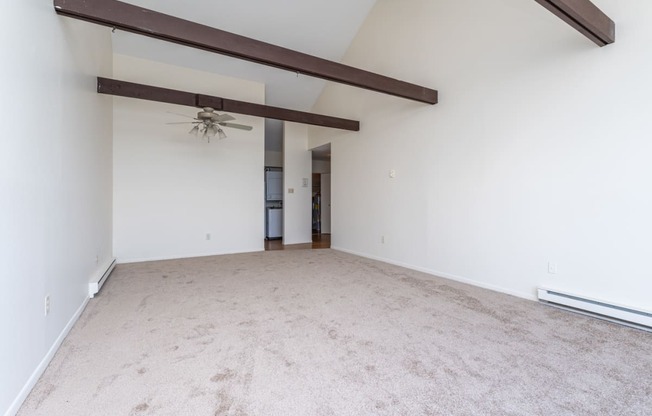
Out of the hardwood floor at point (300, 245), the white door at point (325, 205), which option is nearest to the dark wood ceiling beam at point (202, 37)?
the hardwood floor at point (300, 245)

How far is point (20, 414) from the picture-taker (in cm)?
154

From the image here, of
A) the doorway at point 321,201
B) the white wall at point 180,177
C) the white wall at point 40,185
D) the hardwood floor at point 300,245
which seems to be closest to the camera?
the white wall at point 40,185

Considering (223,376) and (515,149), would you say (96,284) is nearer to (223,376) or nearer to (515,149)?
(223,376)

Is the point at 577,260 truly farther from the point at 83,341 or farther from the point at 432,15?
the point at 83,341

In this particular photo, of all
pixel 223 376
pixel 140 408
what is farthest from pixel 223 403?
pixel 140 408

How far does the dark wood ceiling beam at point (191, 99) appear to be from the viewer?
4.08m

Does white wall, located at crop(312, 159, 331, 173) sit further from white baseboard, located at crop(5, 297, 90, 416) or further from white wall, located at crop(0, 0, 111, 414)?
white baseboard, located at crop(5, 297, 90, 416)

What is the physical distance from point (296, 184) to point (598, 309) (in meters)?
5.87

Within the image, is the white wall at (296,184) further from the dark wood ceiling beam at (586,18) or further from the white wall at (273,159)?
the dark wood ceiling beam at (586,18)

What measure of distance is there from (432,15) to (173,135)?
475 cm

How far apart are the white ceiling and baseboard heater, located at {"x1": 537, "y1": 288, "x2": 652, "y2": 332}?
533 cm

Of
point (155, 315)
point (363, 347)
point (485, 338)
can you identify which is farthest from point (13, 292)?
point (485, 338)

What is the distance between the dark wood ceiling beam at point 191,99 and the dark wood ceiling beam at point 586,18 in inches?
145

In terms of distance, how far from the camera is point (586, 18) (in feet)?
7.97
